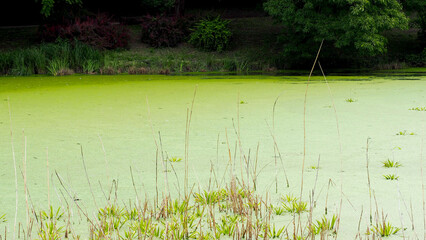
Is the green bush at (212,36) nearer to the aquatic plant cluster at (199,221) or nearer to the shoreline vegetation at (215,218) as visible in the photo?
the shoreline vegetation at (215,218)

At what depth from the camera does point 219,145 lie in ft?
14.5

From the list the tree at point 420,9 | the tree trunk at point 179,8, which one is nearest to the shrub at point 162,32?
the tree trunk at point 179,8

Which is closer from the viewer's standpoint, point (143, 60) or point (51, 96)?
point (51, 96)

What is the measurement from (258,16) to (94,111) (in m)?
18.6

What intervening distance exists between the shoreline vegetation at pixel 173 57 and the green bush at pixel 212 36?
0.23 meters

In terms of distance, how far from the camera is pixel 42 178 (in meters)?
3.43

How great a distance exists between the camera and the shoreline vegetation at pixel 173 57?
14.2 m

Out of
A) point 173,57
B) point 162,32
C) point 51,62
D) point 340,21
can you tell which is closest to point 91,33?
point 162,32

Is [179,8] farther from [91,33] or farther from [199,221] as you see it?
[199,221]

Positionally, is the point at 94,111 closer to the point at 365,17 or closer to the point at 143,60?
the point at 365,17

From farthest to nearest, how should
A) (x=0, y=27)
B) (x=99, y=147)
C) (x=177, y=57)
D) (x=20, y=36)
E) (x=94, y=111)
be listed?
(x=0, y=27)
(x=20, y=36)
(x=177, y=57)
(x=94, y=111)
(x=99, y=147)

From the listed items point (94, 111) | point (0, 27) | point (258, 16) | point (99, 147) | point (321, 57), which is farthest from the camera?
point (258, 16)

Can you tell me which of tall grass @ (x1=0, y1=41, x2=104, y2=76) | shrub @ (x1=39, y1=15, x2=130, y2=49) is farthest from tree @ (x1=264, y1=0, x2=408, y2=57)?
shrub @ (x1=39, y1=15, x2=130, y2=49)

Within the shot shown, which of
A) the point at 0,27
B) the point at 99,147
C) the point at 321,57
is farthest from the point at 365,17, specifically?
the point at 0,27
